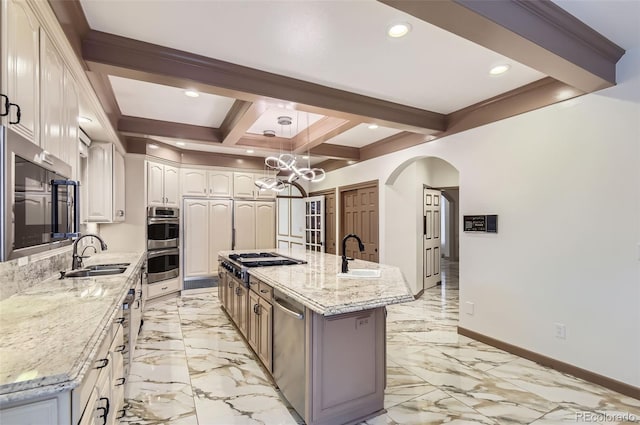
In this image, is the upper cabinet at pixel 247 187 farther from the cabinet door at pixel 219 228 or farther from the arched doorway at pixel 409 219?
the arched doorway at pixel 409 219

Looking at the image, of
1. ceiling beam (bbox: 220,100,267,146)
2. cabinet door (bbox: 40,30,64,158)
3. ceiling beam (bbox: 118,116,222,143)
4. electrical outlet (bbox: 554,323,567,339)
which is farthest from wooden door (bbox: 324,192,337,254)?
cabinet door (bbox: 40,30,64,158)

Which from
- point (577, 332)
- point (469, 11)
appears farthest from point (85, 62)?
point (577, 332)

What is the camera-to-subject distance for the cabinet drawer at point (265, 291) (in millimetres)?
2562

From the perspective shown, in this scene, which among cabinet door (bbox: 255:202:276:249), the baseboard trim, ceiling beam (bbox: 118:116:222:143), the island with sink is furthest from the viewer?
cabinet door (bbox: 255:202:276:249)

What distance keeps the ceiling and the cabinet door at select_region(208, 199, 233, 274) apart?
91.6 inches

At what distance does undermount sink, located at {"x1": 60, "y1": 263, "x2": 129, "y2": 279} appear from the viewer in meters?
2.54

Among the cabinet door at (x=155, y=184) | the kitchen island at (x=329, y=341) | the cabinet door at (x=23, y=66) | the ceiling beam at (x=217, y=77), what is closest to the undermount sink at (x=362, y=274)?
the kitchen island at (x=329, y=341)

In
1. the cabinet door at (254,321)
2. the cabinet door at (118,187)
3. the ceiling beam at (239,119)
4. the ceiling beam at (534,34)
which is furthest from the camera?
the cabinet door at (118,187)

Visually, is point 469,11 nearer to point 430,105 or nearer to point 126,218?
point 430,105

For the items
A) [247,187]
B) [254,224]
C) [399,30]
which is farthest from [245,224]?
[399,30]

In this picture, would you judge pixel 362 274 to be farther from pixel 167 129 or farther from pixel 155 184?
pixel 155 184

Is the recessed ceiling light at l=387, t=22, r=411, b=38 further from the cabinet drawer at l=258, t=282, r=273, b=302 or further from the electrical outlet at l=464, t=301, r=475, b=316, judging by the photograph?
the electrical outlet at l=464, t=301, r=475, b=316

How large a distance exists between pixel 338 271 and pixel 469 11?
83.7 inches

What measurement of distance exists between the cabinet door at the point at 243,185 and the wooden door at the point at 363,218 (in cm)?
187
